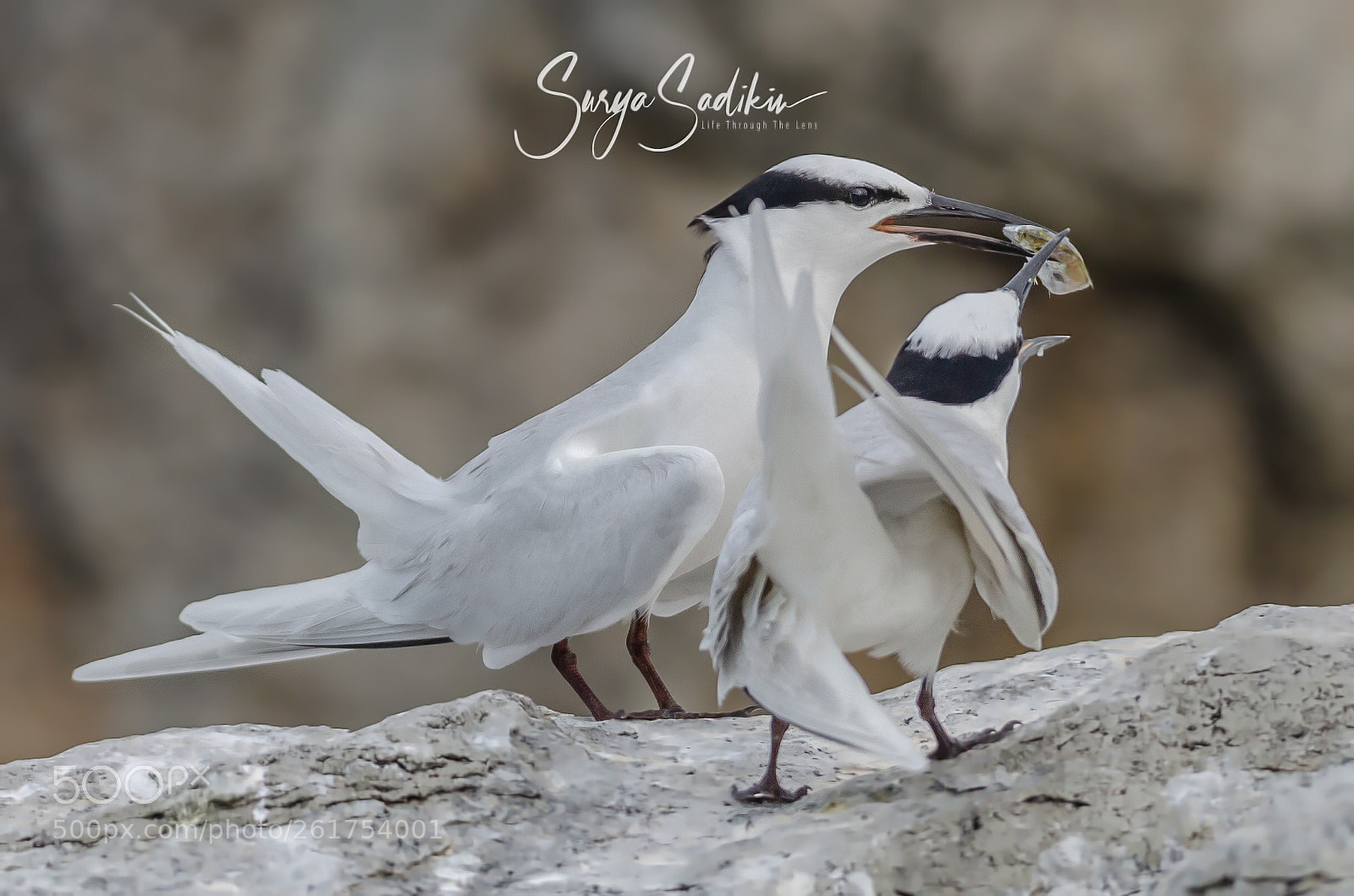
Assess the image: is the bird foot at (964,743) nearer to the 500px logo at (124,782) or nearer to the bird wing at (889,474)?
the bird wing at (889,474)

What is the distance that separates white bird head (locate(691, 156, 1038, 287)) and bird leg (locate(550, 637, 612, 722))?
0.76 m

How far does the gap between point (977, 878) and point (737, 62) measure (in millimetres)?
3459

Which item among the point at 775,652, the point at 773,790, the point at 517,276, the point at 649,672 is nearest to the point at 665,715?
the point at 649,672

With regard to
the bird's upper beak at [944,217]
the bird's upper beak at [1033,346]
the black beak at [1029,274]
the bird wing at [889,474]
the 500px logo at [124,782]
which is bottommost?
the 500px logo at [124,782]

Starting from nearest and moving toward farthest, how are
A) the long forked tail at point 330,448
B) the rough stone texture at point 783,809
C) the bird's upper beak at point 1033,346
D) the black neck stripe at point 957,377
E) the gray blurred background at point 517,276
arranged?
the rough stone texture at point 783,809, the black neck stripe at point 957,377, the bird's upper beak at point 1033,346, the long forked tail at point 330,448, the gray blurred background at point 517,276

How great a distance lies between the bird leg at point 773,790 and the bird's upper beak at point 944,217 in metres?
0.93

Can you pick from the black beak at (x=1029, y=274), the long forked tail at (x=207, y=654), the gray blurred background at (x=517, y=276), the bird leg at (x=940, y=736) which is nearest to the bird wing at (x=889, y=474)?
the bird leg at (x=940, y=736)

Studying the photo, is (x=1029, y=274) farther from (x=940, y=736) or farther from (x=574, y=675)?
(x=574, y=675)

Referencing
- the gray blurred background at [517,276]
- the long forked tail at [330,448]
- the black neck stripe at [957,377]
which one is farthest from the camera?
the gray blurred background at [517,276]

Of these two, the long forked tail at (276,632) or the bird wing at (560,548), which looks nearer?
the bird wing at (560,548)

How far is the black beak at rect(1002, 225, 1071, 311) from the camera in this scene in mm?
1913

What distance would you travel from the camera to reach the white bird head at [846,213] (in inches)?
88.5

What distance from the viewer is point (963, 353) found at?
178 centimetres

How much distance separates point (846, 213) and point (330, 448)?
0.98m
